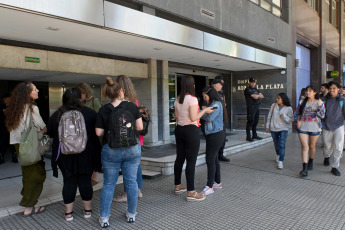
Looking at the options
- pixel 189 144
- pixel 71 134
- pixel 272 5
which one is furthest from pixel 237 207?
pixel 272 5

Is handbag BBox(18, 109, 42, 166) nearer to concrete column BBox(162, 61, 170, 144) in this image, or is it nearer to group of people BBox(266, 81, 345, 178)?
group of people BBox(266, 81, 345, 178)

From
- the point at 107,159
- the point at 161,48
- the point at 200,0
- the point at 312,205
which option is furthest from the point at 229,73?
the point at 107,159

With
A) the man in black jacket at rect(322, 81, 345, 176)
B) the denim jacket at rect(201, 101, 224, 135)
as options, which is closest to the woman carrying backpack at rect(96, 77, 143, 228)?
the denim jacket at rect(201, 101, 224, 135)

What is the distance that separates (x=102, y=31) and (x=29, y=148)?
8.13 feet

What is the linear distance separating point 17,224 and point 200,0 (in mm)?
6199

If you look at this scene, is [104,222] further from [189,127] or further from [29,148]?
[189,127]

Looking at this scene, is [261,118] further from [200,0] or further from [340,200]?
[340,200]

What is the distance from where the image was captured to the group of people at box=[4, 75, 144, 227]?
312 centimetres

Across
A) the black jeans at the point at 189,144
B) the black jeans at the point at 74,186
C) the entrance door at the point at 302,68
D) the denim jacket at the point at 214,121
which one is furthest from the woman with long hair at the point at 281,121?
the entrance door at the point at 302,68

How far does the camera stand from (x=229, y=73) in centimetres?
1172

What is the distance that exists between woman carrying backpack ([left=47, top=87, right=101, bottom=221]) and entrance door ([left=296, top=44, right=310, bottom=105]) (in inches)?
Answer: 437

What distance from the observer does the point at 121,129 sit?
3.03 metres

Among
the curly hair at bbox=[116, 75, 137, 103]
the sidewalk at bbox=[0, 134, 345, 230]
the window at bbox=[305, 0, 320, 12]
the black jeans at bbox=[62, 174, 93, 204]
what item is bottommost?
the sidewalk at bbox=[0, 134, 345, 230]

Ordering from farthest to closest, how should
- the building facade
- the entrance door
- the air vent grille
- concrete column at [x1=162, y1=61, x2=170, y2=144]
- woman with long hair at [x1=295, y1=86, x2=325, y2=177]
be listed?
the entrance door, concrete column at [x1=162, y1=61, x2=170, y2=144], the air vent grille, woman with long hair at [x1=295, y1=86, x2=325, y2=177], the building facade
